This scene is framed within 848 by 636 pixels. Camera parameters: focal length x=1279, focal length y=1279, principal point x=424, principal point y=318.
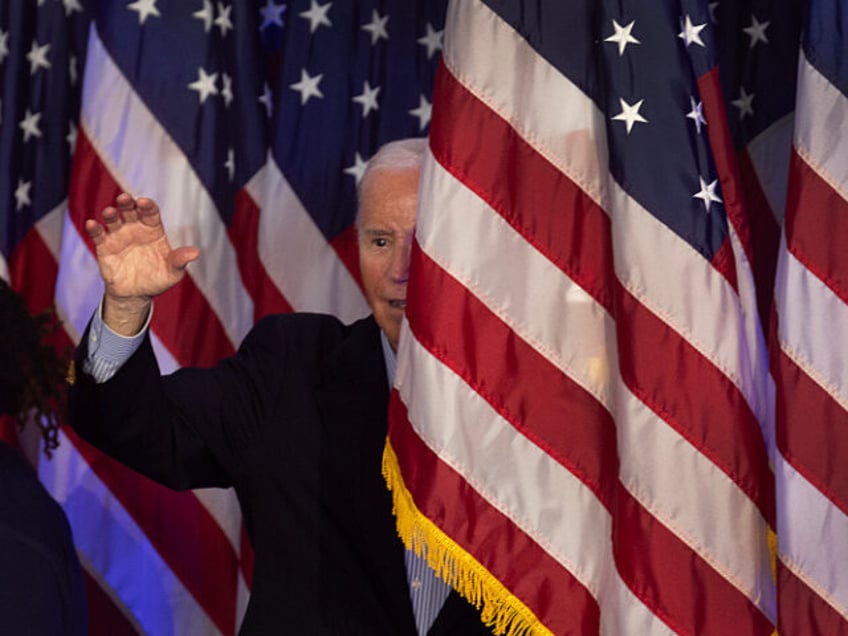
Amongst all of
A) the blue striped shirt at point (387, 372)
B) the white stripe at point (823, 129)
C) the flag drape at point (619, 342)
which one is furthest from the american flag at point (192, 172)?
the white stripe at point (823, 129)

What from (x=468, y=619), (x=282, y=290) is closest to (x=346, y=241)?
(x=282, y=290)

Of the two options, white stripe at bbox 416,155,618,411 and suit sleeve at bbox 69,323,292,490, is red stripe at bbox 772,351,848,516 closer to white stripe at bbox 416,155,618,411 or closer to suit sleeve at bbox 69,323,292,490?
white stripe at bbox 416,155,618,411

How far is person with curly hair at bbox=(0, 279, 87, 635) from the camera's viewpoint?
162cm

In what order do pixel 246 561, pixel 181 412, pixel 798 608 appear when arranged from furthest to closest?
pixel 246 561
pixel 181 412
pixel 798 608

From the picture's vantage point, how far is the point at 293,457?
225 cm

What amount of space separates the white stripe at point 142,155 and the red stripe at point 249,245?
116mm

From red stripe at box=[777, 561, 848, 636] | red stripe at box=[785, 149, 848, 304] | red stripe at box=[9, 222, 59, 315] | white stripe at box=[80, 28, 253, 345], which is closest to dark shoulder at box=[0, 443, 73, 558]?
red stripe at box=[777, 561, 848, 636]

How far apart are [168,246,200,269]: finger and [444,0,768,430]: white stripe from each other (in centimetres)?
49

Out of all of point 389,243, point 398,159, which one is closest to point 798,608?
point 389,243

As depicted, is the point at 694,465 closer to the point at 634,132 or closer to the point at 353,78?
the point at 634,132

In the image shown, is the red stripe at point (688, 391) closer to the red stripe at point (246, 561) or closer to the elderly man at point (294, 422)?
the elderly man at point (294, 422)

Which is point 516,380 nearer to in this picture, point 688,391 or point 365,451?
point 688,391

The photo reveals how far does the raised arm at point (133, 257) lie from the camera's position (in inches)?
77.8

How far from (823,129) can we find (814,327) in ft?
1.03
